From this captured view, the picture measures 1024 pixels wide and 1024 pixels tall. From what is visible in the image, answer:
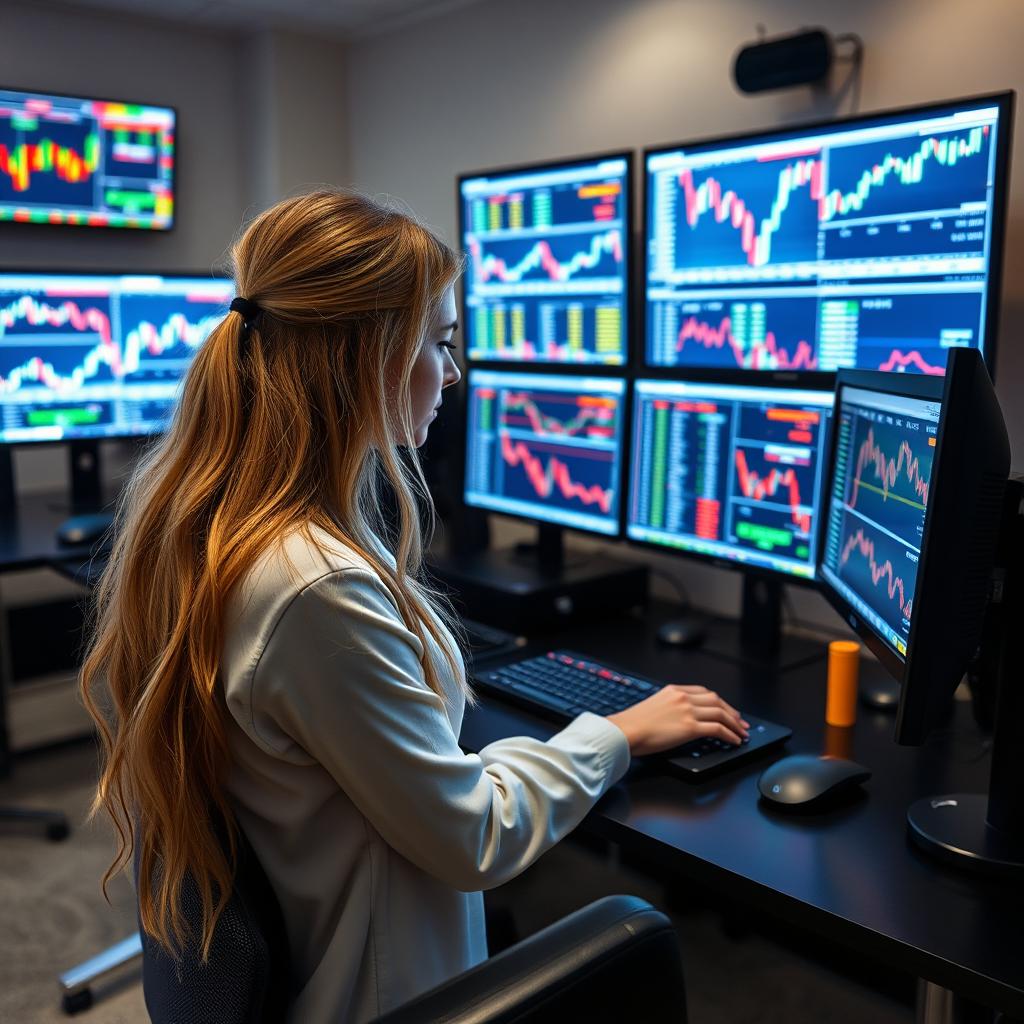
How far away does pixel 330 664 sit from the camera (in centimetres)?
90

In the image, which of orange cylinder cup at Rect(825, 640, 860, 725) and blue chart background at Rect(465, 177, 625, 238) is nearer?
orange cylinder cup at Rect(825, 640, 860, 725)

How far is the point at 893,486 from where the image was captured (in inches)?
48.2

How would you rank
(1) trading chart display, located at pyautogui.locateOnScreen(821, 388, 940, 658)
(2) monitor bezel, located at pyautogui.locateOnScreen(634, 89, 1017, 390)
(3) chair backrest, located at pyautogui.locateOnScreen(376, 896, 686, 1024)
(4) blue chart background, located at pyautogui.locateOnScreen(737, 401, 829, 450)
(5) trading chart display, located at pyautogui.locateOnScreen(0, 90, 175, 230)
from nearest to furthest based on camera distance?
1. (3) chair backrest, located at pyautogui.locateOnScreen(376, 896, 686, 1024)
2. (1) trading chart display, located at pyautogui.locateOnScreen(821, 388, 940, 658)
3. (2) monitor bezel, located at pyautogui.locateOnScreen(634, 89, 1017, 390)
4. (4) blue chart background, located at pyautogui.locateOnScreen(737, 401, 829, 450)
5. (5) trading chart display, located at pyautogui.locateOnScreen(0, 90, 175, 230)

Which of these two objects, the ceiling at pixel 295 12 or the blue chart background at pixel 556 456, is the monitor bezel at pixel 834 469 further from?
the ceiling at pixel 295 12

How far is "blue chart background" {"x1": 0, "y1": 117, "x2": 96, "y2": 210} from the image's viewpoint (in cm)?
296

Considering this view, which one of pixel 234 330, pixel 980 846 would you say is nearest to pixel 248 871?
pixel 234 330

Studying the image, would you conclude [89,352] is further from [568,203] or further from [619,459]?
[619,459]

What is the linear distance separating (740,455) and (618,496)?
30 cm

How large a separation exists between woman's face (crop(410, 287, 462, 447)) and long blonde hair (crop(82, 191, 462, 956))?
0.13 ft

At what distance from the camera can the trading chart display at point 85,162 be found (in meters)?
2.95

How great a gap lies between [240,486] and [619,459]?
1077 millimetres

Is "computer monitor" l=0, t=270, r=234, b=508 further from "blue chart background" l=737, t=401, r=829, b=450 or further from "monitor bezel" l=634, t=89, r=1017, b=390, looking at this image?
"blue chart background" l=737, t=401, r=829, b=450

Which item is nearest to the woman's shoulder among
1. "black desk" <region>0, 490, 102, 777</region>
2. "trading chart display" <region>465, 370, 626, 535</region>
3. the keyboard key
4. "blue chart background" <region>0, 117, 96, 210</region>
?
the keyboard key

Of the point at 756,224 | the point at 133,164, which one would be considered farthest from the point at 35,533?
the point at 756,224
